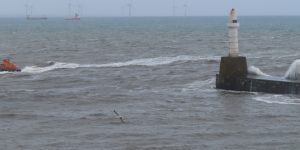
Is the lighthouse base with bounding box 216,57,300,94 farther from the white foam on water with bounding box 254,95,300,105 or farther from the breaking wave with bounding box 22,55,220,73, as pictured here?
the breaking wave with bounding box 22,55,220,73

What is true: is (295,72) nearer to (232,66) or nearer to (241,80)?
(241,80)

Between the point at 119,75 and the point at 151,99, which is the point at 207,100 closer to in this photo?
the point at 151,99

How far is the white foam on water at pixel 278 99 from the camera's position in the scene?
26192 millimetres

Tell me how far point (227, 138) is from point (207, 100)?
790cm

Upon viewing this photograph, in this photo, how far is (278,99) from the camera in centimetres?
2706

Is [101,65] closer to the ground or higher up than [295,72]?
closer to the ground

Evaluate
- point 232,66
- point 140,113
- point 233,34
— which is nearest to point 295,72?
point 232,66

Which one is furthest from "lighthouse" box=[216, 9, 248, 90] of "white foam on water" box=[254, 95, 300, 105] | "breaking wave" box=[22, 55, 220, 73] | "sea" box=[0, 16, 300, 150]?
"breaking wave" box=[22, 55, 220, 73]

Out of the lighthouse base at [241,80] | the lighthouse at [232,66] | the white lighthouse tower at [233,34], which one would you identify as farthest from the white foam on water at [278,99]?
the white lighthouse tower at [233,34]

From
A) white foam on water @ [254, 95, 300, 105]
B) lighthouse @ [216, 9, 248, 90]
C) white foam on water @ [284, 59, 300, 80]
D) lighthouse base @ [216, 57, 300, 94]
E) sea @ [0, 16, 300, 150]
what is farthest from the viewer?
lighthouse @ [216, 9, 248, 90]

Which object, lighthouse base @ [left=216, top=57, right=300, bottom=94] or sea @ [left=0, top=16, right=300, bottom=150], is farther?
lighthouse base @ [left=216, top=57, right=300, bottom=94]

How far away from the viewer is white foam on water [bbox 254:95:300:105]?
85.9 ft

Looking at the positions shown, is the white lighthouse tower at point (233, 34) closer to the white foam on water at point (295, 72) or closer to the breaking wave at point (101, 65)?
the white foam on water at point (295, 72)

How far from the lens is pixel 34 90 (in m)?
33.0
